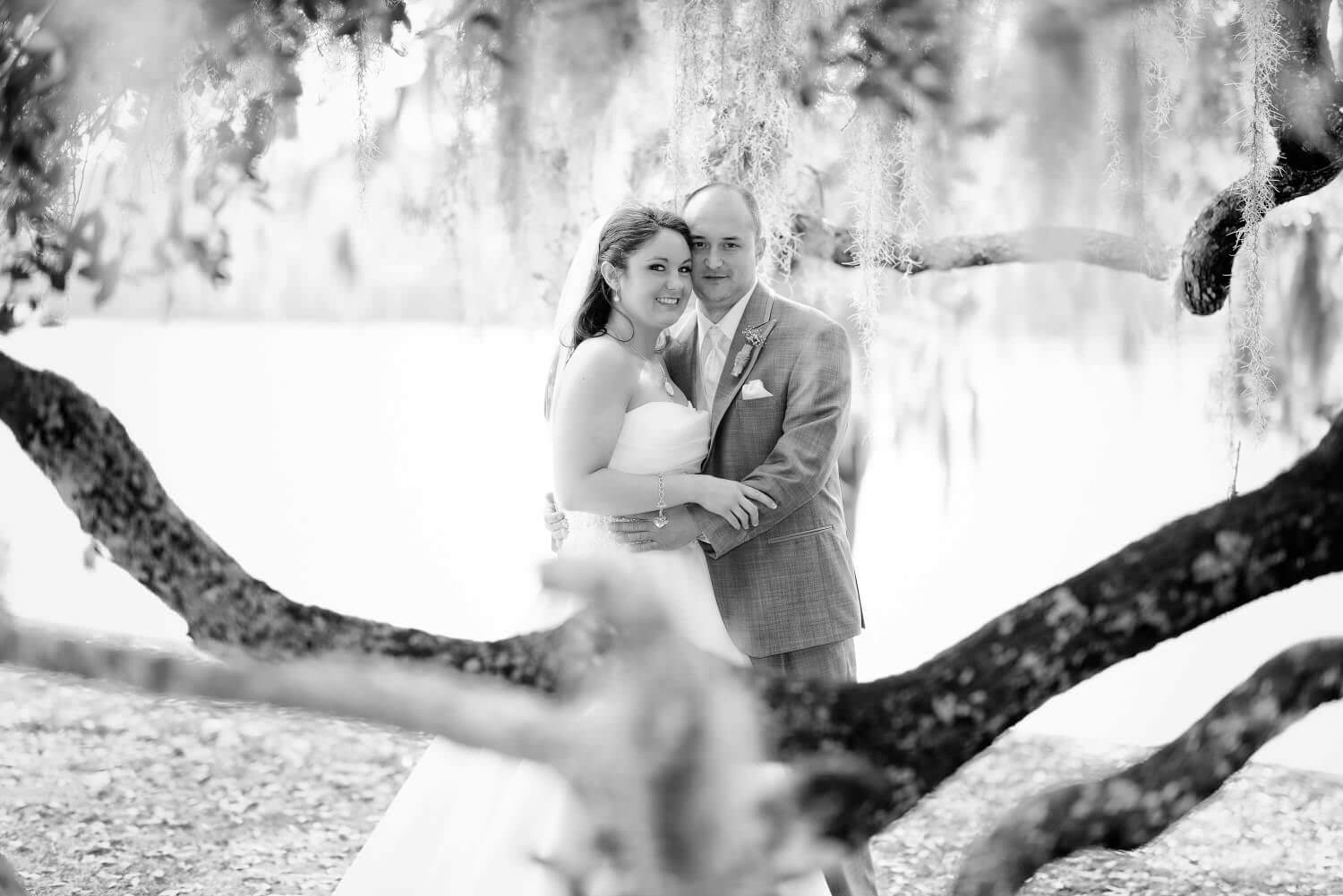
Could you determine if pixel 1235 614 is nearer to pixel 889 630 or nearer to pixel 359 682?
pixel 889 630

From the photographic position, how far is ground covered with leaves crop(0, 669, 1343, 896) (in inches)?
131

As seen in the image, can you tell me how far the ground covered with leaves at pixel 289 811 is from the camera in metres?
3.34

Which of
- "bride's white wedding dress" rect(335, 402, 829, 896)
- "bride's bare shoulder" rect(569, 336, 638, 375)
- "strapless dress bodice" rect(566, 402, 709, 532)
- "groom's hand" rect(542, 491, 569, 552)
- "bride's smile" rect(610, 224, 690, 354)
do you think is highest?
"bride's smile" rect(610, 224, 690, 354)

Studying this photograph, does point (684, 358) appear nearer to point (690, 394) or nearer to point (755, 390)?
point (690, 394)

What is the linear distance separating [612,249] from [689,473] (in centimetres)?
38

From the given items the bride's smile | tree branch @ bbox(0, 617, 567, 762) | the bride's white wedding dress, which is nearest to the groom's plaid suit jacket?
the bride's white wedding dress

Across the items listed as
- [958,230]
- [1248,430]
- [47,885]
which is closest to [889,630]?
[958,230]

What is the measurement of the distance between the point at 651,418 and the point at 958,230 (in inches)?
79.5

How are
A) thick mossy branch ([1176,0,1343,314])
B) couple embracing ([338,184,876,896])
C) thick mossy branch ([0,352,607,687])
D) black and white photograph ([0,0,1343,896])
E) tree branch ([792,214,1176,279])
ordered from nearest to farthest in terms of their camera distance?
1. black and white photograph ([0,0,1343,896])
2. thick mossy branch ([0,352,607,687])
3. thick mossy branch ([1176,0,1343,314])
4. couple embracing ([338,184,876,896])
5. tree branch ([792,214,1176,279])

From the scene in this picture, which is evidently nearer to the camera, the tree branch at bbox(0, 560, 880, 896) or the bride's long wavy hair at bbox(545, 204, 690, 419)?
the tree branch at bbox(0, 560, 880, 896)

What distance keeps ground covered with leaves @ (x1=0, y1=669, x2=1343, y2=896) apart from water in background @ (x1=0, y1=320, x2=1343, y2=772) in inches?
27.0

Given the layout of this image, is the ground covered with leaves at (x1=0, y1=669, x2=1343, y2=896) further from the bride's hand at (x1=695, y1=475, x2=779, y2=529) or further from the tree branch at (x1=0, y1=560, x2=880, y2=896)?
the tree branch at (x1=0, y1=560, x2=880, y2=896)

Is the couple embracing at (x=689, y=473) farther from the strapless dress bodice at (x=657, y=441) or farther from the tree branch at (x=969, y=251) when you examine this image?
the tree branch at (x=969, y=251)

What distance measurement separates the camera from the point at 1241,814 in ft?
12.4
